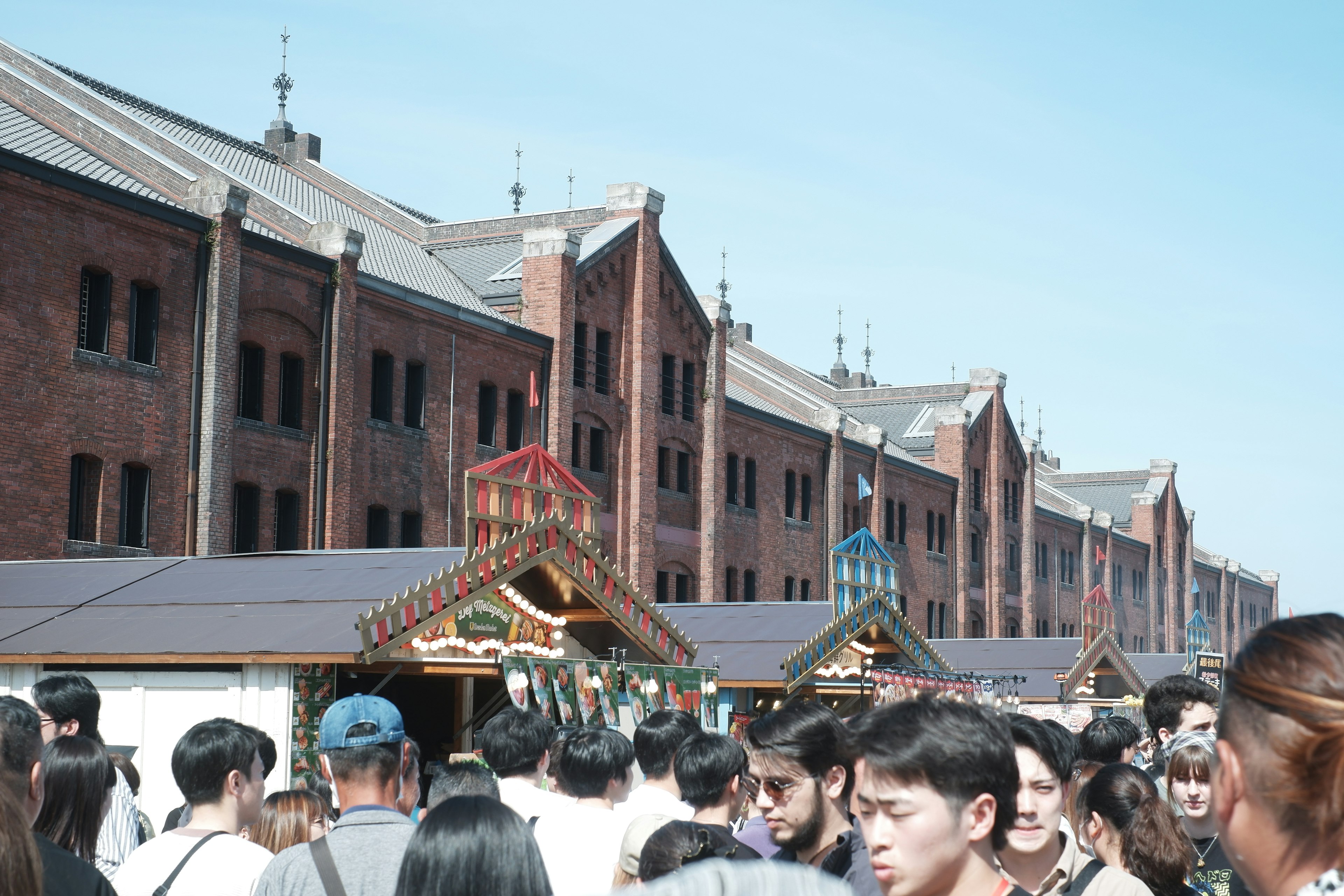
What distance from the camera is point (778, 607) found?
2467 cm

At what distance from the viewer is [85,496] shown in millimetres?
20969

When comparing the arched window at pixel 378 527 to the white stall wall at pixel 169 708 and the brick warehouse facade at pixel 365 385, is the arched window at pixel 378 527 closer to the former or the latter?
the brick warehouse facade at pixel 365 385

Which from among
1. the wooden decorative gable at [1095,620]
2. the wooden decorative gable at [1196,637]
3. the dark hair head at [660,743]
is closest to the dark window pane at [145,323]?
the dark hair head at [660,743]

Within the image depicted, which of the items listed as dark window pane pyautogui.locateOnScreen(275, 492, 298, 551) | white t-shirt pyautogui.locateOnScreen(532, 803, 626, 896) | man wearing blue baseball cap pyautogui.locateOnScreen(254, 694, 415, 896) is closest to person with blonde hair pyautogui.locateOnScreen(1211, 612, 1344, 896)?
man wearing blue baseball cap pyautogui.locateOnScreen(254, 694, 415, 896)

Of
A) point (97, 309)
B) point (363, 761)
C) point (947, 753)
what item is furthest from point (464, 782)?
point (97, 309)

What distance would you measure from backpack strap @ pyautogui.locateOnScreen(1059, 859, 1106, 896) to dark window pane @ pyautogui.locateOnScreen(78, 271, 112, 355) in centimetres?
1913

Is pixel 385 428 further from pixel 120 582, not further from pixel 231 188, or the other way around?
pixel 120 582

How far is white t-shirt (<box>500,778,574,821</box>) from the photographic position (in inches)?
260

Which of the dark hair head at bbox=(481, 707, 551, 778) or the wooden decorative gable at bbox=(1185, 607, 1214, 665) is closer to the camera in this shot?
the dark hair head at bbox=(481, 707, 551, 778)

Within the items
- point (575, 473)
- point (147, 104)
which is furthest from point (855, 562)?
point (147, 104)

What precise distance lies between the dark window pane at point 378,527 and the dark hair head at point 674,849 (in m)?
21.6

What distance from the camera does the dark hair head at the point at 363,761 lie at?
4566 millimetres

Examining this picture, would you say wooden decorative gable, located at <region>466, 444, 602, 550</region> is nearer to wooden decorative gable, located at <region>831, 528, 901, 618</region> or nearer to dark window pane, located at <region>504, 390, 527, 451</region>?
wooden decorative gable, located at <region>831, 528, 901, 618</region>

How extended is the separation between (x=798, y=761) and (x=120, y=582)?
46.7 ft
